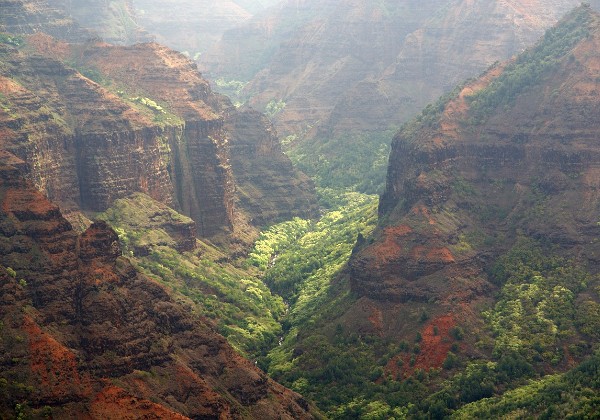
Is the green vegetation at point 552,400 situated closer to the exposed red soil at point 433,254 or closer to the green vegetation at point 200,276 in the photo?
the exposed red soil at point 433,254

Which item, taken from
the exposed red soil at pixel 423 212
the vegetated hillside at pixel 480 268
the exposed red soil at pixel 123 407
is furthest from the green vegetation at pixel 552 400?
the exposed red soil at pixel 123 407

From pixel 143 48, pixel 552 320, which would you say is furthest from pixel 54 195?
pixel 552 320

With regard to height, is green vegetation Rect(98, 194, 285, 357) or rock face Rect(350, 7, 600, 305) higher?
rock face Rect(350, 7, 600, 305)

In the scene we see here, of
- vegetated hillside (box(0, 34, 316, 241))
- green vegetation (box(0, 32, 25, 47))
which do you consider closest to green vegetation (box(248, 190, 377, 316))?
vegetated hillside (box(0, 34, 316, 241))

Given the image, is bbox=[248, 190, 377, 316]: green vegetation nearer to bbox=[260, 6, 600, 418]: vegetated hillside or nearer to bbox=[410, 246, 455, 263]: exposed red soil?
bbox=[260, 6, 600, 418]: vegetated hillside

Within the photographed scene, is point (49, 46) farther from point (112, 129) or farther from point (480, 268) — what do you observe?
point (480, 268)

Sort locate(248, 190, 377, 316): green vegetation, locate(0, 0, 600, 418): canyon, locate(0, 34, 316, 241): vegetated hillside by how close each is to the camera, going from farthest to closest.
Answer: locate(248, 190, 377, 316): green vegetation, locate(0, 34, 316, 241): vegetated hillside, locate(0, 0, 600, 418): canyon
